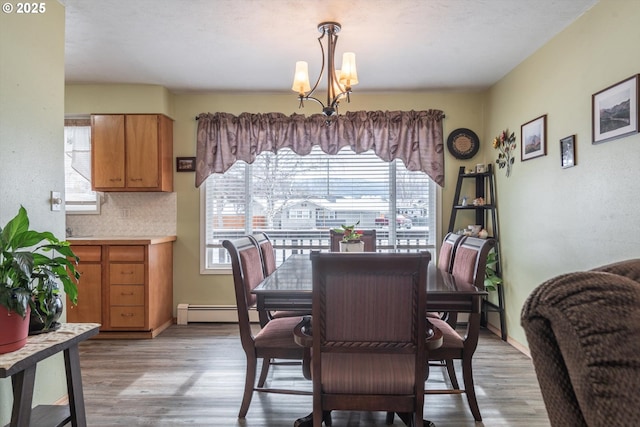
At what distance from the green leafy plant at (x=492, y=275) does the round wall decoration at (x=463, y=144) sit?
1088 millimetres

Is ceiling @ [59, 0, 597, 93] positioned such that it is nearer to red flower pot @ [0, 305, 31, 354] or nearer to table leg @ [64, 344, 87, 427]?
red flower pot @ [0, 305, 31, 354]

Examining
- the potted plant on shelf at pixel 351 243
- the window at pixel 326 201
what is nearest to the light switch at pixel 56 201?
the potted plant on shelf at pixel 351 243

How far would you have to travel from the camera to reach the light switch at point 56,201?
2305mm

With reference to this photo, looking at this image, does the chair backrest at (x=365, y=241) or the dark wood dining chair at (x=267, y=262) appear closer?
the dark wood dining chair at (x=267, y=262)

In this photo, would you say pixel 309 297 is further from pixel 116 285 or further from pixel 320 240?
pixel 116 285

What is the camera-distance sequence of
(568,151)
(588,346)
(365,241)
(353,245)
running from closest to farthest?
(588,346)
(568,151)
(353,245)
(365,241)

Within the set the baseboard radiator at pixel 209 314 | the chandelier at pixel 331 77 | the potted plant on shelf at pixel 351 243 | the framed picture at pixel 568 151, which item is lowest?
the baseboard radiator at pixel 209 314

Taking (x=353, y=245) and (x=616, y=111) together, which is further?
(x=353, y=245)

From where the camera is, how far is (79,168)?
4238 millimetres

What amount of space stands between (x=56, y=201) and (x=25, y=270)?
100cm

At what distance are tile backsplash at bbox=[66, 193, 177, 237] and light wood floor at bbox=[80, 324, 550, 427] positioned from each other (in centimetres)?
122

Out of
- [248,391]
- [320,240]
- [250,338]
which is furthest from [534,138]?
[248,391]

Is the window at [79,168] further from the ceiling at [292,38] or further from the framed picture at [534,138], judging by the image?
the framed picture at [534,138]

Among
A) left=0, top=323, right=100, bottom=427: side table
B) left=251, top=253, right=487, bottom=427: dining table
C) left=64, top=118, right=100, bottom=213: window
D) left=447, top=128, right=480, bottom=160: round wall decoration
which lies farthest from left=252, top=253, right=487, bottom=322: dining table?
left=64, top=118, right=100, bottom=213: window
